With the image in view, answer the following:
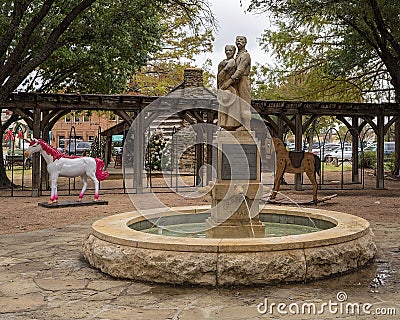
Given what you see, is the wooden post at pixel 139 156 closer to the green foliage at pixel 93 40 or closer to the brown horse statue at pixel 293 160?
the green foliage at pixel 93 40

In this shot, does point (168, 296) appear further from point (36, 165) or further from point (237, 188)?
point (36, 165)

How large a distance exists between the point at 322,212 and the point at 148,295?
14.7 ft

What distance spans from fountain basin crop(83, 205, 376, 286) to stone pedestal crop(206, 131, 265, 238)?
1440mm

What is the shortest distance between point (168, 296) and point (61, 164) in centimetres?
857

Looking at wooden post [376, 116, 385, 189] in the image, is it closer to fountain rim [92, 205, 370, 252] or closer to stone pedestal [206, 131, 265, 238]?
fountain rim [92, 205, 370, 252]

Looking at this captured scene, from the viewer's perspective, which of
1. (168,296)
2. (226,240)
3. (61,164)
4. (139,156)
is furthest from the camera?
(139,156)

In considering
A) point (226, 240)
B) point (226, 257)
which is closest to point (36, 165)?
point (226, 240)

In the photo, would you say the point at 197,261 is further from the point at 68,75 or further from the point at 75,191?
the point at 68,75

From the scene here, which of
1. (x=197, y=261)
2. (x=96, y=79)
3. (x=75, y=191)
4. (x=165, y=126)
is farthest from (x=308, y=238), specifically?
(x=165, y=126)

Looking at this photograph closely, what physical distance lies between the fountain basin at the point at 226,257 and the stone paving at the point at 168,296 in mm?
116

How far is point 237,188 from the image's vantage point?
25.7ft

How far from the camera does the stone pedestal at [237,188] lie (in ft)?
25.8

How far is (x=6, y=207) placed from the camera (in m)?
14.3

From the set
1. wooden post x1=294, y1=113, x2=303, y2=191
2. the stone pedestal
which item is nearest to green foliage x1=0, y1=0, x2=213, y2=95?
wooden post x1=294, y1=113, x2=303, y2=191
